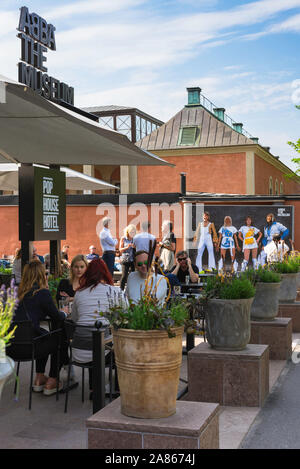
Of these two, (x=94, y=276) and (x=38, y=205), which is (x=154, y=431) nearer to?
(x=94, y=276)

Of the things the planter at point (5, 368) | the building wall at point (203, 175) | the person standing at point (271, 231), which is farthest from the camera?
the building wall at point (203, 175)

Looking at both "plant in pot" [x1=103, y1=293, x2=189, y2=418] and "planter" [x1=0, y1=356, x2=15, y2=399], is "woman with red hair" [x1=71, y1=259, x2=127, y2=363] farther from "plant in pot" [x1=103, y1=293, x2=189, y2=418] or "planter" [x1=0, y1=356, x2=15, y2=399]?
"planter" [x1=0, y1=356, x2=15, y2=399]

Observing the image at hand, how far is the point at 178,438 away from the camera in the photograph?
10.8ft

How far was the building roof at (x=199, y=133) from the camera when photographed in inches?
1291

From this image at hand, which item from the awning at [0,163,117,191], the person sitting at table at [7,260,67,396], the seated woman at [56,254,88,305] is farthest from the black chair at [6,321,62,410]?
the awning at [0,163,117,191]

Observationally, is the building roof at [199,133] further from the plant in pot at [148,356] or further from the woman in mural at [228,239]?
the plant in pot at [148,356]

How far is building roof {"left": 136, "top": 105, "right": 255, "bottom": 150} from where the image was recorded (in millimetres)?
32781

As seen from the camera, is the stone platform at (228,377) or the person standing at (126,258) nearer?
the stone platform at (228,377)

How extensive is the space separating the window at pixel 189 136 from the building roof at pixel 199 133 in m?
0.11

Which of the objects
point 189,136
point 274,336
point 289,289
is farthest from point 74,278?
point 189,136

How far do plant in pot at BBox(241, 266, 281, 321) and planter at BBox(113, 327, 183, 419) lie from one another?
364 cm

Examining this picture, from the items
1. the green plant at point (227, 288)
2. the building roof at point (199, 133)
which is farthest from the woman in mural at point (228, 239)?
the building roof at point (199, 133)

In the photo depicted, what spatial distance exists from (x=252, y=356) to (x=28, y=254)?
3.41 metres
